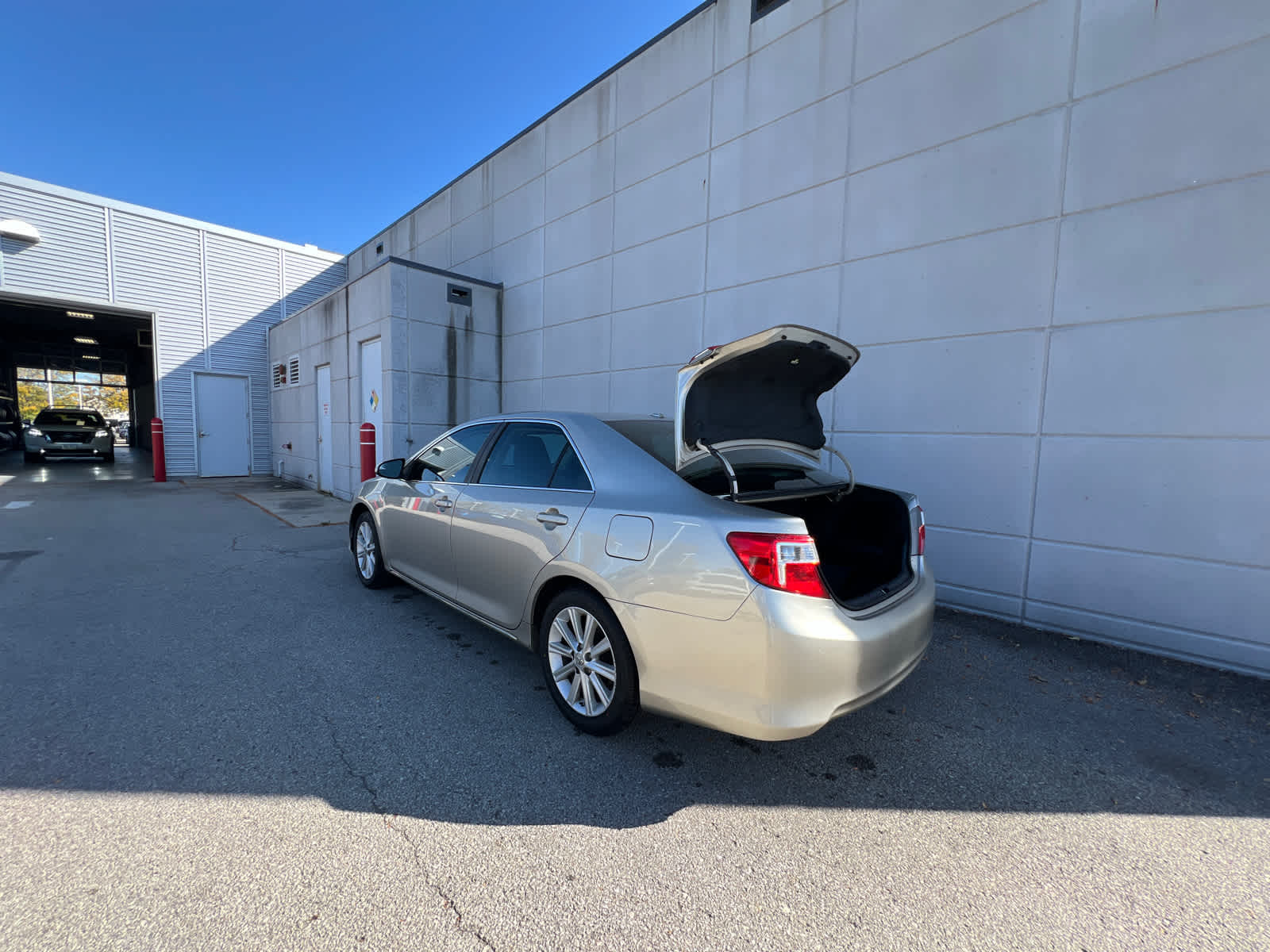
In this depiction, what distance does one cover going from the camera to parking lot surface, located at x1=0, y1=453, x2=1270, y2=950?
5.69ft

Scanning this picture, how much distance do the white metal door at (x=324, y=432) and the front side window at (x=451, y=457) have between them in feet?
26.6

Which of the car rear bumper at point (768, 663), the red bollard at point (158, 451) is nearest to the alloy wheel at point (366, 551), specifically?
the car rear bumper at point (768, 663)

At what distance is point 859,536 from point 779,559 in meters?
1.38

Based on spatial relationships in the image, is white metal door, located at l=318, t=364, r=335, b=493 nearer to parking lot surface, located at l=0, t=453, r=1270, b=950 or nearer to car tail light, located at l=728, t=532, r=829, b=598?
parking lot surface, located at l=0, t=453, r=1270, b=950

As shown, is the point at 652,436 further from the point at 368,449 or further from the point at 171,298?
the point at 171,298

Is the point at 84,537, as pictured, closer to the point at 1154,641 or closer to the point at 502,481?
the point at 502,481

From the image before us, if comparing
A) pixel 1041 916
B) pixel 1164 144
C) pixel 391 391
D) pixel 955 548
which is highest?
pixel 1164 144

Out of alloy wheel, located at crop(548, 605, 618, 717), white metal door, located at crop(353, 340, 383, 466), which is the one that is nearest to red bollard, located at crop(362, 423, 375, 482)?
white metal door, located at crop(353, 340, 383, 466)

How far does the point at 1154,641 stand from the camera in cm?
392

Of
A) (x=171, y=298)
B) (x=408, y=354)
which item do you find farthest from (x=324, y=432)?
(x=171, y=298)

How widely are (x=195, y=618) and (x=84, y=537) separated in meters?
4.30

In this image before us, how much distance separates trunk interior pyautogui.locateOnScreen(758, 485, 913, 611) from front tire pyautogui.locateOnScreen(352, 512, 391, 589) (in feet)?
11.3

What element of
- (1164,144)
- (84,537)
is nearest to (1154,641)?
(1164,144)

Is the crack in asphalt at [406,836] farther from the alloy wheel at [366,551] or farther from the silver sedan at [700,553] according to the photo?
the alloy wheel at [366,551]
